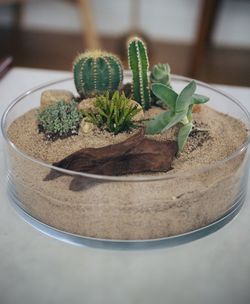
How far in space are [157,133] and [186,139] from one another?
0.06 metres

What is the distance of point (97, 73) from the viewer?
0.91m

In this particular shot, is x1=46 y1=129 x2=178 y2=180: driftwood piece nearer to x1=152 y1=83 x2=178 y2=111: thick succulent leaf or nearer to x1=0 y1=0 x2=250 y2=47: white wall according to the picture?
x1=152 y1=83 x2=178 y2=111: thick succulent leaf

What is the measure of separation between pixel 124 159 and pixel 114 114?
0.37ft

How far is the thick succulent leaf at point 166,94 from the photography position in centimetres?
77

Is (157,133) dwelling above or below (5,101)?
above

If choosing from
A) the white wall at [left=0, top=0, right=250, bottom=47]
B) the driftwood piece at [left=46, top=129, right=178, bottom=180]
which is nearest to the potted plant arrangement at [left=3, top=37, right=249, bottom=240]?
the driftwood piece at [left=46, top=129, right=178, bottom=180]

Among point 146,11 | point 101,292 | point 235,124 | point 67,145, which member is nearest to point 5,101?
point 67,145

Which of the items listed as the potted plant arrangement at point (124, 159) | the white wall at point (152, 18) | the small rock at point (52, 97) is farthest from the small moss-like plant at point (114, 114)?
the white wall at point (152, 18)

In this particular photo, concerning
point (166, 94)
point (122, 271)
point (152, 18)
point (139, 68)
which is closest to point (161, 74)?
point (139, 68)

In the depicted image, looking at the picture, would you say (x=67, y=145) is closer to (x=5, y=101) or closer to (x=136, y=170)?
(x=136, y=170)

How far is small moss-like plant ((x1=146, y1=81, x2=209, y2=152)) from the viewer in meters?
0.76

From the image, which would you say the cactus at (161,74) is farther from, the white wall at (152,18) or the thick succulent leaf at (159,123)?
the white wall at (152,18)

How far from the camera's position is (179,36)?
2.90m

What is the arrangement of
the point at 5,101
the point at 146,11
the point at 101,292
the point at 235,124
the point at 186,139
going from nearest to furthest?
the point at 101,292 → the point at 186,139 → the point at 235,124 → the point at 5,101 → the point at 146,11
